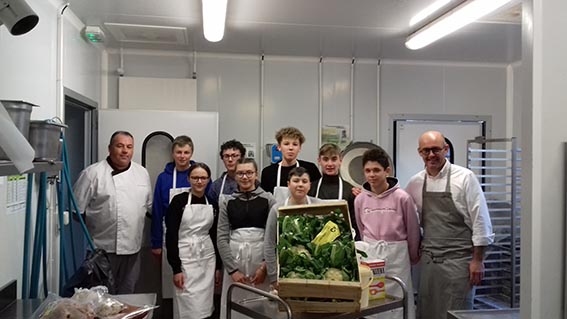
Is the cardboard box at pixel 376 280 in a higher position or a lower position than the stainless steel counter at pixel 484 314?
higher

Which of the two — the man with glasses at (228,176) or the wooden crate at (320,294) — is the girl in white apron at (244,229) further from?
the wooden crate at (320,294)

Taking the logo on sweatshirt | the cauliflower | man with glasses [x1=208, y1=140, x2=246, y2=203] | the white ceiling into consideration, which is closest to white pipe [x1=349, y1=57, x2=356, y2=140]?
the white ceiling

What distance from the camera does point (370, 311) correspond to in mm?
1493

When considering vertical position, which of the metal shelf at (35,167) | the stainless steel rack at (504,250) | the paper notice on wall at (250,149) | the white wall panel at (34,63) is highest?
the white wall panel at (34,63)

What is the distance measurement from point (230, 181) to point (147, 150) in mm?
906

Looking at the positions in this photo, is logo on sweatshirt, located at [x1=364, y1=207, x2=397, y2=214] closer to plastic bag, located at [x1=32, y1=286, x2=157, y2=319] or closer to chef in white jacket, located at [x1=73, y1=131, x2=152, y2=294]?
plastic bag, located at [x1=32, y1=286, x2=157, y2=319]

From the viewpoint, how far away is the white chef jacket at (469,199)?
2354 mm

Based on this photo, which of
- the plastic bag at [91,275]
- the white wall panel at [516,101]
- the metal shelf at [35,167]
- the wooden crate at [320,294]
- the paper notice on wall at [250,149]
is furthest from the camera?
the white wall panel at [516,101]

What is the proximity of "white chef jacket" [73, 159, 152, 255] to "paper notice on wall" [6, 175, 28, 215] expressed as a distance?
802 millimetres

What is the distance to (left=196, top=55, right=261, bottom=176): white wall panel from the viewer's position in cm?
393

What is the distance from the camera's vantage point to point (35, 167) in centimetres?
146

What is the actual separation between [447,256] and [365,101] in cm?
204

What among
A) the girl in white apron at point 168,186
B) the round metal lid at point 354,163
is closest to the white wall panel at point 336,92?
the round metal lid at point 354,163

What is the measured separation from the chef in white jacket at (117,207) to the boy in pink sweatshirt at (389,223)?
1623mm
